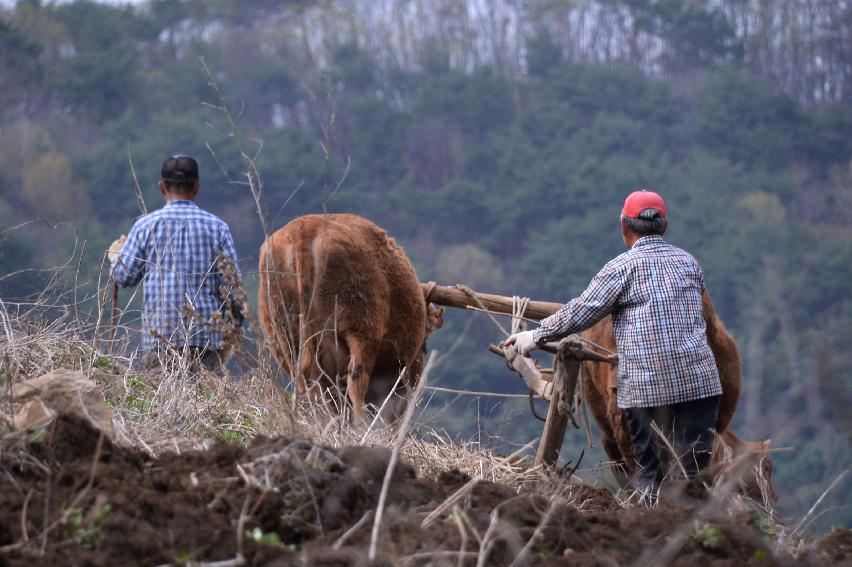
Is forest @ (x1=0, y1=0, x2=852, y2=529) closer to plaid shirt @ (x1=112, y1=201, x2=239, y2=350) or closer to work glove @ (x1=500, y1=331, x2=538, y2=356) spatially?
plaid shirt @ (x1=112, y1=201, x2=239, y2=350)

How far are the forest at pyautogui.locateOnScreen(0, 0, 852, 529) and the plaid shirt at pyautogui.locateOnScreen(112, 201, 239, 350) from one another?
76.7ft

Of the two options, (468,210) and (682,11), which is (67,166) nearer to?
(468,210)

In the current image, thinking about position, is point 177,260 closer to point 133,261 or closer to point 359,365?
point 133,261

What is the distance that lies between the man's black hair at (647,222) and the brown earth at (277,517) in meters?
2.17

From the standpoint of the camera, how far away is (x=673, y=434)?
5.45 meters

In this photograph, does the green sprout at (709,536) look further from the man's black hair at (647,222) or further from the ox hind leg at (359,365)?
the ox hind leg at (359,365)

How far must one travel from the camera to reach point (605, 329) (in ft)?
21.6

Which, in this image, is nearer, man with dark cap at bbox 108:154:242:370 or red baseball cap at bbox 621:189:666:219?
red baseball cap at bbox 621:189:666:219

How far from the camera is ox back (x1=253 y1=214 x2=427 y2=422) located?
7.00m

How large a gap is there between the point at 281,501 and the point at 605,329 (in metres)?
3.62

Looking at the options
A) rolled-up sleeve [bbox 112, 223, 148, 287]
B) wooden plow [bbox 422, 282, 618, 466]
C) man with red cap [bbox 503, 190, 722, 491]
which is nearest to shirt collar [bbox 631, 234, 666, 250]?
man with red cap [bbox 503, 190, 722, 491]

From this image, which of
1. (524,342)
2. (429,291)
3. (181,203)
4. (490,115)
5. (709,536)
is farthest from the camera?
(490,115)

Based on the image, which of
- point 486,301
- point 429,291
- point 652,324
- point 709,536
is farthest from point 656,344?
point 429,291

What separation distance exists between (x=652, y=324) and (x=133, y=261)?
119 inches
